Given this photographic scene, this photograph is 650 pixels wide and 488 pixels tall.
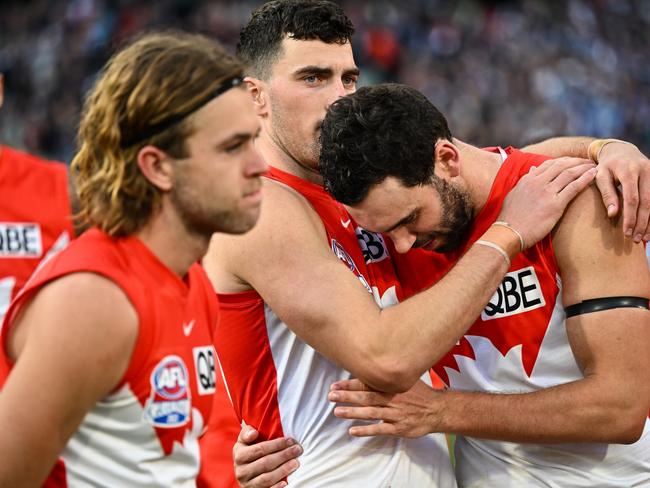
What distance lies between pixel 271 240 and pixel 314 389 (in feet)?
2.05

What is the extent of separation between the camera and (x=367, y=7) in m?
16.3

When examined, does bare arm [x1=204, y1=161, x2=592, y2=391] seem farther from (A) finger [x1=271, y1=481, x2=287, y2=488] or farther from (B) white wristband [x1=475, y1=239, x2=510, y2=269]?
(A) finger [x1=271, y1=481, x2=287, y2=488]

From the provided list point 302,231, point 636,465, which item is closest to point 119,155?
point 302,231

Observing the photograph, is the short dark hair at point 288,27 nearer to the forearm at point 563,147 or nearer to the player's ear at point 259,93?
the player's ear at point 259,93

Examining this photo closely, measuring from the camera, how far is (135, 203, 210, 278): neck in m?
2.77

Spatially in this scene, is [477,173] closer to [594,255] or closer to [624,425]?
[594,255]

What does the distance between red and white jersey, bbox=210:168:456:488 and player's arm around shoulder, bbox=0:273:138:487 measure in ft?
4.22

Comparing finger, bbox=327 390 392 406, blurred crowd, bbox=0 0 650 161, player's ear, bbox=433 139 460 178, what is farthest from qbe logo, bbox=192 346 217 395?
blurred crowd, bbox=0 0 650 161

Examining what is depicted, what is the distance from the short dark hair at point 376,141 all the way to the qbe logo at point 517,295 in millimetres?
489

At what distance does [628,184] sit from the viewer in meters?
3.58

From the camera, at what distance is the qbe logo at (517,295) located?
3.69 metres

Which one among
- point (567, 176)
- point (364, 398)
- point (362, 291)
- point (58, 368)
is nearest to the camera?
point (58, 368)

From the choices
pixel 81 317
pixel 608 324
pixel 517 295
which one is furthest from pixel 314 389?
pixel 81 317

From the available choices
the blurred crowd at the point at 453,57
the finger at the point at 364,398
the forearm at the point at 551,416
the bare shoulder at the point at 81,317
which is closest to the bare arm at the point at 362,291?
the finger at the point at 364,398
